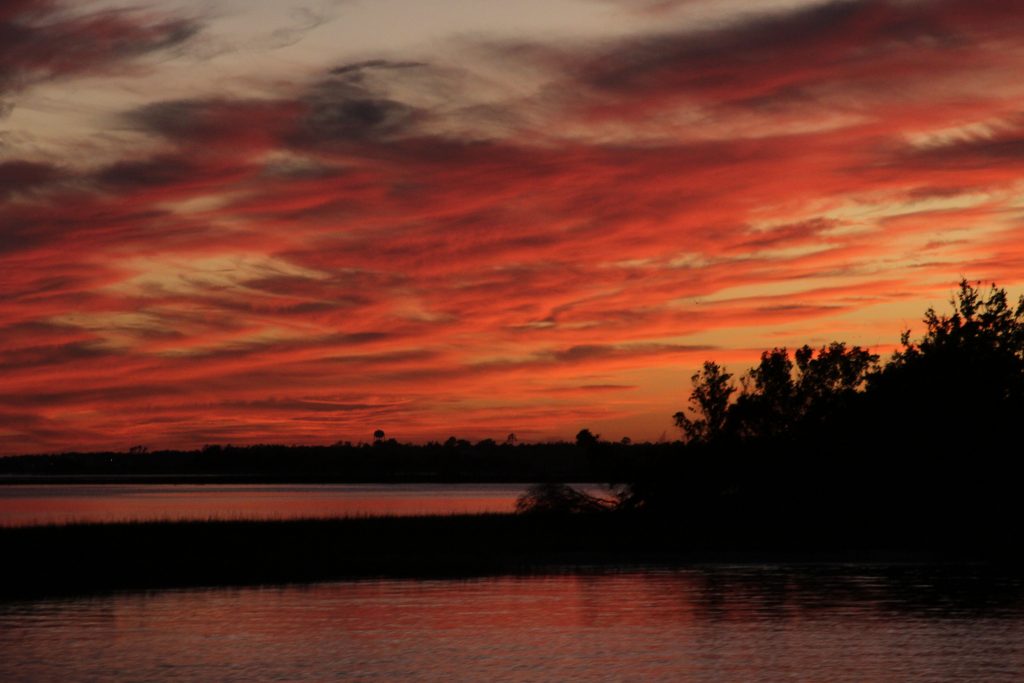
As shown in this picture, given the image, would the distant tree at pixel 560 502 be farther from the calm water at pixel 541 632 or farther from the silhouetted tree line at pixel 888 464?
the calm water at pixel 541 632

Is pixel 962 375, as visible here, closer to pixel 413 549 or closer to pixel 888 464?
pixel 888 464

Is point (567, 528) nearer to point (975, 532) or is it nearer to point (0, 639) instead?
point (975, 532)

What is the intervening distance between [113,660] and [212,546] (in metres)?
33.5

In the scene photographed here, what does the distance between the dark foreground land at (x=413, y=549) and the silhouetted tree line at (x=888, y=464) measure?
604 mm

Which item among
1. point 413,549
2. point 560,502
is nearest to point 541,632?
point 413,549

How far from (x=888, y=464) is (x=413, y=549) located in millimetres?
24828

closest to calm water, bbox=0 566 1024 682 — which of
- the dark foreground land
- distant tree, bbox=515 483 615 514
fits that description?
the dark foreground land

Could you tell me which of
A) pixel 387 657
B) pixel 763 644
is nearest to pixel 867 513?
pixel 763 644

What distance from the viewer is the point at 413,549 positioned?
64.9 meters

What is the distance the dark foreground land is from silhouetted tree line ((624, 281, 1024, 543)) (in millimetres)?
604

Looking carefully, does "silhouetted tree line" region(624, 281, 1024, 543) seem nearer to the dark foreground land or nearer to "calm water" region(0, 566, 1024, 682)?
the dark foreground land

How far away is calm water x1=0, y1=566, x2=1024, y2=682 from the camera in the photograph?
29.8m

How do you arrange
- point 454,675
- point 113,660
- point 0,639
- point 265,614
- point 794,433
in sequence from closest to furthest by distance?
1. point 454,675
2. point 113,660
3. point 0,639
4. point 265,614
5. point 794,433

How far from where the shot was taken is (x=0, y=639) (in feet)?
116
